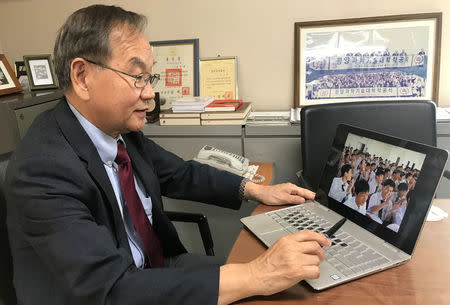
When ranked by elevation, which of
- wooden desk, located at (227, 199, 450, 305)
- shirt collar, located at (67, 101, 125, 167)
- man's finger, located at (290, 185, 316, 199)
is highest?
shirt collar, located at (67, 101, 125, 167)

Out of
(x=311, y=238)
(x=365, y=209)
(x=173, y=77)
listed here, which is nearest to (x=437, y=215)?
(x=365, y=209)

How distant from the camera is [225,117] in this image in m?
1.93

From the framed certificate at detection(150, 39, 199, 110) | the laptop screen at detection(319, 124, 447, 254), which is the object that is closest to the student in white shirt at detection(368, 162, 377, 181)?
the laptop screen at detection(319, 124, 447, 254)

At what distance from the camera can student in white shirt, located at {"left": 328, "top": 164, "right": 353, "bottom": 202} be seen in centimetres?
108

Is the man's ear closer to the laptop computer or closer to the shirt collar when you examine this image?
the shirt collar

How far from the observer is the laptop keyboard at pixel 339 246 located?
0.86 metres

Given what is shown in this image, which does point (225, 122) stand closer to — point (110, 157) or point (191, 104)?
point (191, 104)

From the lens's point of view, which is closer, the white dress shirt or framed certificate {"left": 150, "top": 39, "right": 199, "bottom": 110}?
the white dress shirt

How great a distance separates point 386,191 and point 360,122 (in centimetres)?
69

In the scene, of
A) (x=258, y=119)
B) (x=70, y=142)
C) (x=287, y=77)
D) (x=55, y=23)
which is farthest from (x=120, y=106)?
(x=55, y=23)

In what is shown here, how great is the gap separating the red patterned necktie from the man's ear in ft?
0.72

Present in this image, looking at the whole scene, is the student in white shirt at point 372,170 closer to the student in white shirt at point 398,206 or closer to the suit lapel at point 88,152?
the student in white shirt at point 398,206

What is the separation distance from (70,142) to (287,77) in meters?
1.42

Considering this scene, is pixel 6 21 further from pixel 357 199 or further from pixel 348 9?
pixel 357 199
